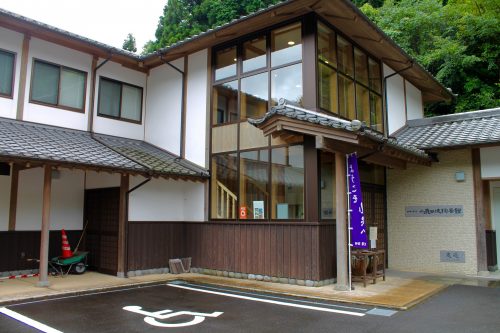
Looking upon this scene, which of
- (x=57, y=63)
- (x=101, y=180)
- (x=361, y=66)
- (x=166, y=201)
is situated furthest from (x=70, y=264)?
(x=361, y=66)

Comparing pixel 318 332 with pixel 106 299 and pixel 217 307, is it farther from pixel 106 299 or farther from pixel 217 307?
pixel 106 299

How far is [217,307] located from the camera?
22.6 ft

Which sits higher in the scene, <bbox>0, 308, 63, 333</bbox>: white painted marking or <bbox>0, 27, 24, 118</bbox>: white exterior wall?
<bbox>0, 27, 24, 118</bbox>: white exterior wall

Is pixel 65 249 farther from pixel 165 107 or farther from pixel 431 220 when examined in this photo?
pixel 431 220

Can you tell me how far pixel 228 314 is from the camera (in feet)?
21.1

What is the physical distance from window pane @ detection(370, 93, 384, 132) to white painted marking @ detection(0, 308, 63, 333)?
28.8 feet

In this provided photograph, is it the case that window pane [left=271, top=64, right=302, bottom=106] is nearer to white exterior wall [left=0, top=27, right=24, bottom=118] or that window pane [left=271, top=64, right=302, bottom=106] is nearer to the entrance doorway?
the entrance doorway

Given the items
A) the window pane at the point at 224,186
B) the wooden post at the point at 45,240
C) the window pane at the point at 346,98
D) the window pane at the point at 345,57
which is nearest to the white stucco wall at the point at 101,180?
the wooden post at the point at 45,240

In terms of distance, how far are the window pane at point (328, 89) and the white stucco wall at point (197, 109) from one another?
3.09m

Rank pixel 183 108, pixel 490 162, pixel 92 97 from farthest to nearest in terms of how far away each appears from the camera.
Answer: pixel 183 108, pixel 92 97, pixel 490 162

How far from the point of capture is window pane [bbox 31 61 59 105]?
10.1 meters

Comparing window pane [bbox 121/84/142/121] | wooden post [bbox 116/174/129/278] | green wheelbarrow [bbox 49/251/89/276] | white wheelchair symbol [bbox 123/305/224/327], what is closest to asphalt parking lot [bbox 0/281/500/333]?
white wheelchair symbol [bbox 123/305/224/327]

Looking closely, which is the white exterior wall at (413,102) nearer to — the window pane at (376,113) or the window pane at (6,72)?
the window pane at (376,113)

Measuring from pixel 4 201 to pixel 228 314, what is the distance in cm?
627
